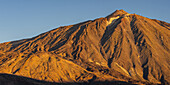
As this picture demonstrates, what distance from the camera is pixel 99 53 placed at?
130 m

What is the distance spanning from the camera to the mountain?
365 ft

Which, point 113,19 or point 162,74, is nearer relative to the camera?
point 162,74

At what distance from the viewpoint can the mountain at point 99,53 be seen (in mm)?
111375

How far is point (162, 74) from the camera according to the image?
389ft

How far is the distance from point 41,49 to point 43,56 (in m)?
20.7

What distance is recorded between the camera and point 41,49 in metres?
140

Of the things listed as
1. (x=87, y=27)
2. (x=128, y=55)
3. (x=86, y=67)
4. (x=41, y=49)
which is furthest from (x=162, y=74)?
(x=41, y=49)

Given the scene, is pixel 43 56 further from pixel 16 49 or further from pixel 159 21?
pixel 159 21

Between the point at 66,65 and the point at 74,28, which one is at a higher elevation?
the point at 74,28

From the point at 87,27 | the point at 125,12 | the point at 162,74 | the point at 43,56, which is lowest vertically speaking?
the point at 162,74

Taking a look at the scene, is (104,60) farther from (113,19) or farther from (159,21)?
(159,21)

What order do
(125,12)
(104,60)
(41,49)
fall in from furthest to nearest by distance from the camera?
1. (125,12)
2. (41,49)
3. (104,60)

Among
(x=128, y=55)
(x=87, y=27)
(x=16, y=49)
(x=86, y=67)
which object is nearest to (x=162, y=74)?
(x=128, y=55)

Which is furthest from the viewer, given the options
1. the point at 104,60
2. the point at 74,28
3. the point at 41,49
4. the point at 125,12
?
the point at 125,12
